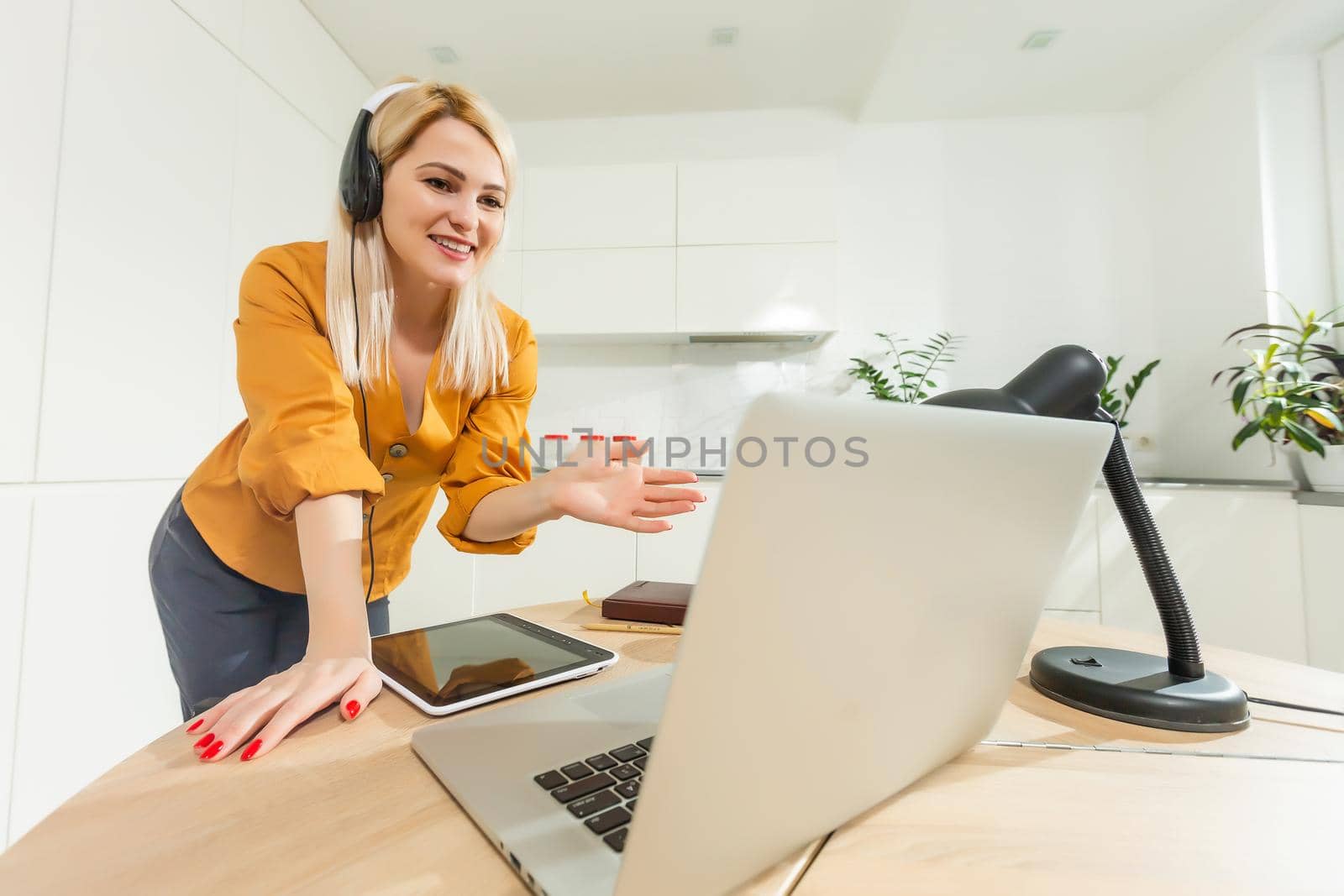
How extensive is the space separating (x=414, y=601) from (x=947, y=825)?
257cm

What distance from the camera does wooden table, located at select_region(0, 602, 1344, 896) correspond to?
32 cm

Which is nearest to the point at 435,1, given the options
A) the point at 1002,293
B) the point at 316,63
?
the point at 316,63

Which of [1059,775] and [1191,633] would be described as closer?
[1059,775]

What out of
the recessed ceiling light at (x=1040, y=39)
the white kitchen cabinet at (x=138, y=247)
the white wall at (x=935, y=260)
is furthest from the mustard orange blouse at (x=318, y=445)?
the recessed ceiling light at (x=1040, y=39)

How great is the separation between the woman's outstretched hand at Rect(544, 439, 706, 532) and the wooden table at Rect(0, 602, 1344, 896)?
292 mm

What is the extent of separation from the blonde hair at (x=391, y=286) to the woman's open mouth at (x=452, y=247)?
0.06 meters

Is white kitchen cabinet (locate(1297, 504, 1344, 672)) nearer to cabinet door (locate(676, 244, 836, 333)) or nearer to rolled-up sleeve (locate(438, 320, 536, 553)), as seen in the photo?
cabinet door (locate(676, 244, 836, 333))

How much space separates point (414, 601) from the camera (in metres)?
2.56

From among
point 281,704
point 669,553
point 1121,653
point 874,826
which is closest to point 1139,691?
point 1121,653

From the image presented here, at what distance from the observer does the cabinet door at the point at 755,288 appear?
2.73m

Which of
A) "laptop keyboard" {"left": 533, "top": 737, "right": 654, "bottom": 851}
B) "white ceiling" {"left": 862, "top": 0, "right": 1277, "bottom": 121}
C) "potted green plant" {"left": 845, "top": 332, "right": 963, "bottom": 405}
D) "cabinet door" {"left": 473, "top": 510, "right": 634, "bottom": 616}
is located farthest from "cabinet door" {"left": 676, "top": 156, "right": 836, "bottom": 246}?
"laptop keyboard" {"left": 533, "top": 737, "right": 654, "bottom": 851}

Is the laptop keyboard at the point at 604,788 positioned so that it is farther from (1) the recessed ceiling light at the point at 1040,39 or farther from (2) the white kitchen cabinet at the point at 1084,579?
(1) the recessed ceiling light at the point at 1040,39

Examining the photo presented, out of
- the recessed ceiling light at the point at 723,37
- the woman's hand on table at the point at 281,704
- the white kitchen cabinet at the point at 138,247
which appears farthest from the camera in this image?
the recessed ceiling light at the point at 723,37

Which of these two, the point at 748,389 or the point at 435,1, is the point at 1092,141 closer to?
the point at 748,389
